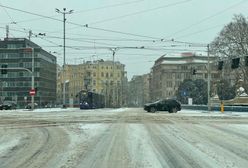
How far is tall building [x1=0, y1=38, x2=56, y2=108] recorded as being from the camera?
140m

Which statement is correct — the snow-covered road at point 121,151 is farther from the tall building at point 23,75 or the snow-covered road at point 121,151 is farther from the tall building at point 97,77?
the tall building at point 97,77

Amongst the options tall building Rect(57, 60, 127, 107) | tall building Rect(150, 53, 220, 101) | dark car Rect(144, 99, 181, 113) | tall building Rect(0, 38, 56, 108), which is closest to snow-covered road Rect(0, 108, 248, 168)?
dark car Rect(144, 99, 181, 113)

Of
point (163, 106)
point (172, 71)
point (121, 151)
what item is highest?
point (172, 71)

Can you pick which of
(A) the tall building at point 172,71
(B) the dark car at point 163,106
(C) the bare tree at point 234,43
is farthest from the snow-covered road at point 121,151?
(A) the tall building at point 172,71

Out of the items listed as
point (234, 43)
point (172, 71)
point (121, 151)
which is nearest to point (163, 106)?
point (234, 43)

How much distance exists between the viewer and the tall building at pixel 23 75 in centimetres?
14012

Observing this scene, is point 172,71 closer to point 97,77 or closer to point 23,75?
point 97,77

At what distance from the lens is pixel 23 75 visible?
151m

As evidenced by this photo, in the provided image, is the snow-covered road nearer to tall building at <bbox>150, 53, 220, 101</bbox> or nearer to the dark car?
the dark car

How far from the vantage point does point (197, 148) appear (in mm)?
16797

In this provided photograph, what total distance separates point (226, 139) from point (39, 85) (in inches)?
5209

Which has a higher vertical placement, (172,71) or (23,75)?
(172,71)

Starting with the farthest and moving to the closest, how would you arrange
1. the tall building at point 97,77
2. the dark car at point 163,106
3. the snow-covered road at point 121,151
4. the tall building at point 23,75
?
the tall building at point 97,77 → the tall building at point 23,75 → the dark car at point 163,106 → the snow-covered road at point 121,151

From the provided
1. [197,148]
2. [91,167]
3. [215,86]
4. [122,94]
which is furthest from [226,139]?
[122,94]
